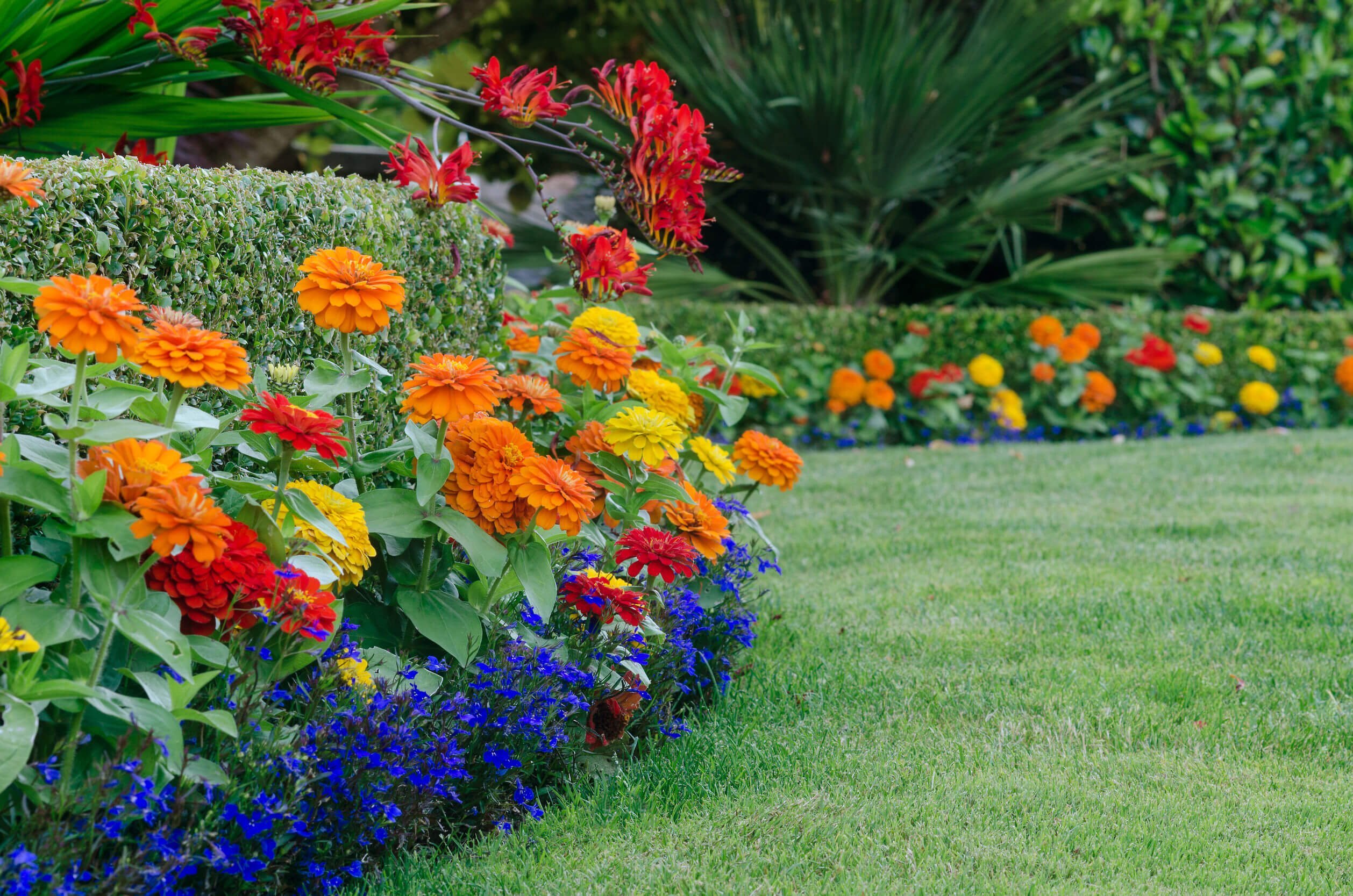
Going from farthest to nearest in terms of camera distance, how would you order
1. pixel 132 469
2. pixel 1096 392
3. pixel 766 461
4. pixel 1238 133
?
pixel 1238 133
pixel 1096 392
pixel 766 461
pixel 132 469

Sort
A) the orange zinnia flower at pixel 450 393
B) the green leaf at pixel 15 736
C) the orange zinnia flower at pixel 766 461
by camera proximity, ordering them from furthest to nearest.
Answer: the orange zinnia flower at pixel 766 461, the orange zinnia flower at pixel 450 393, the green leaf at pixel 15 736

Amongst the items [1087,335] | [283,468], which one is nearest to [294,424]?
[283,468]

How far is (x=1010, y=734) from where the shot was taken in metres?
2.23

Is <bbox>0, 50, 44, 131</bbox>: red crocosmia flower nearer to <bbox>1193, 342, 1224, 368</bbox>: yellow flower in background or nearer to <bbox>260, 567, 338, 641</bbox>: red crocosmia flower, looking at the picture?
<bbox>260, 567, 338, 641</bbox>: red crocosmia flower

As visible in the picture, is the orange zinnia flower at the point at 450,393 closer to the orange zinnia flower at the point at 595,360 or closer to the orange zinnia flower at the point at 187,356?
the orange zinnia flower at the point at 187,356

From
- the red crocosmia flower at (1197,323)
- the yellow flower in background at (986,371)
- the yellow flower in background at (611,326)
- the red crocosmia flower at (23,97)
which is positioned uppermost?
the red crocosmia flower at (23,97)

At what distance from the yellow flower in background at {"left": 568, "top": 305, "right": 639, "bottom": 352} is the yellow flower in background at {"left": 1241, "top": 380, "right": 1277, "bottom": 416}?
4975 mm

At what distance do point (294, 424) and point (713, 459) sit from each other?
1113mm

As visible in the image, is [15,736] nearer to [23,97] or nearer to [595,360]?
[595,360]

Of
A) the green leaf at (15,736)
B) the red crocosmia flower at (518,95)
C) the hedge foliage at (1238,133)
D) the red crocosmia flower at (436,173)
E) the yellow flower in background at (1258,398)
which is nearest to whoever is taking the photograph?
the green leaf at (15,736)

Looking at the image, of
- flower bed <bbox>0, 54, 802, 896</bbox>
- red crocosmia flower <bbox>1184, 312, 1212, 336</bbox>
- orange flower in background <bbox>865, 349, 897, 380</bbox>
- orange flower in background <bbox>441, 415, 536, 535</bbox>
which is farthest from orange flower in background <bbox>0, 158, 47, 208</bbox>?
red crocosmia flower <bbox>1184, 312, 1212, 336</bbox>

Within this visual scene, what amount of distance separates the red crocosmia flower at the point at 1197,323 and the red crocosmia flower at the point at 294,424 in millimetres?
5685

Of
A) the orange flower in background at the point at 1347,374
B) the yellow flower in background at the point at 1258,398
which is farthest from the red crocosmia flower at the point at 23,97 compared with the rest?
the orange flower in background at the point at 1347,374

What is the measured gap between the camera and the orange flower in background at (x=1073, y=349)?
5.96m
